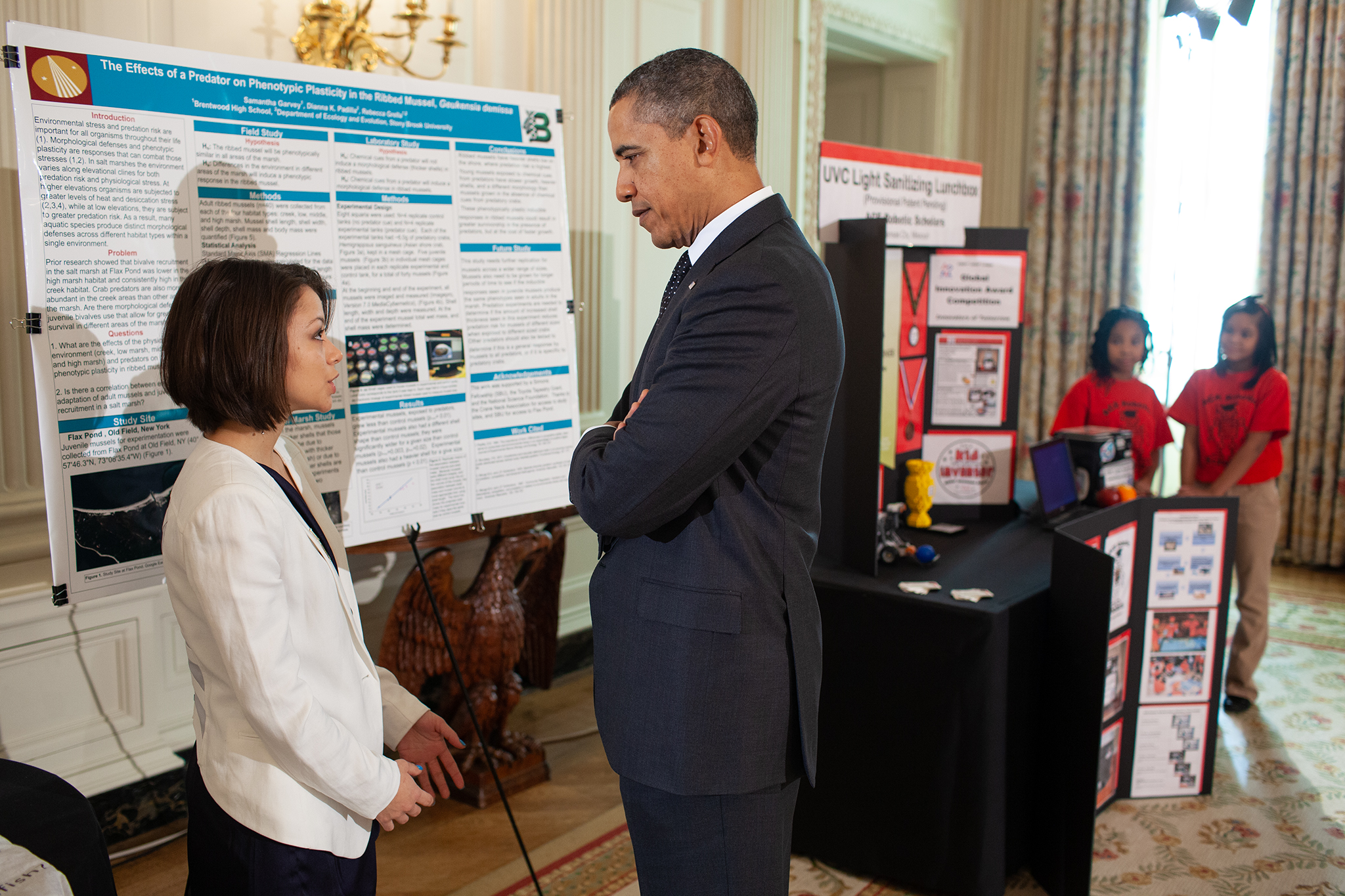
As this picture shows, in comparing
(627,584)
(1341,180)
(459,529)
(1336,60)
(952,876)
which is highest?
(1336,60)

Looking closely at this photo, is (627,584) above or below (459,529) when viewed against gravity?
above

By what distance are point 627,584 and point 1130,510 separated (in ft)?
5.55

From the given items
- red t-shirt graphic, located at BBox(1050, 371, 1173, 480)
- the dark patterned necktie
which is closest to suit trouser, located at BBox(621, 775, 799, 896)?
the dark patterned necktie

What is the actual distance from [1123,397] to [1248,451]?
1.48ft

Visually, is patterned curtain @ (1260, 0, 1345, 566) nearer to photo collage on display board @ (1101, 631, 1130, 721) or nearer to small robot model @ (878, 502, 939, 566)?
photo collage on display board @ (1101, 631, 1130, 721)

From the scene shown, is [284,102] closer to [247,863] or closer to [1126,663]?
[247,863]

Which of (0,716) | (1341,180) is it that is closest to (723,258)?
(0,716)

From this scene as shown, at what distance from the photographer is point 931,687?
85.0 inches

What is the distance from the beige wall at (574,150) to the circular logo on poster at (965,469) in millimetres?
1334

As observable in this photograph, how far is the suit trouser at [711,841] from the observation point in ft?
4.41

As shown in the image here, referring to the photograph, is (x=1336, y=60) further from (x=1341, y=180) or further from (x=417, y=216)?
(x=417, y=216)

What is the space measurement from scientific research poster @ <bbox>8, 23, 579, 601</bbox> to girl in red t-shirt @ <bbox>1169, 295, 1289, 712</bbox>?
2.37m

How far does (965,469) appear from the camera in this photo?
10.0ft

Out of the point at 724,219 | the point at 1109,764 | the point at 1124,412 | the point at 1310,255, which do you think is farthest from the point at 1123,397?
the point at 1310,255
